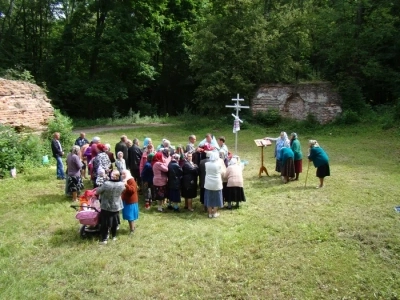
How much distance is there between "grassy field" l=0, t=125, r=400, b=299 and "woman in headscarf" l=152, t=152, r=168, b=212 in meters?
0.49

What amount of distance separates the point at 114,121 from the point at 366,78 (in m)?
18.3

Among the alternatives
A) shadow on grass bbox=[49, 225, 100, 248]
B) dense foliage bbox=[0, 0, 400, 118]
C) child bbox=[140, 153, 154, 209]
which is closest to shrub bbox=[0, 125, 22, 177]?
shadow on grass bbox=[49, 225, 100, 248]

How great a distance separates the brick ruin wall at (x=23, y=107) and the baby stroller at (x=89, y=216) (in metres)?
7.79

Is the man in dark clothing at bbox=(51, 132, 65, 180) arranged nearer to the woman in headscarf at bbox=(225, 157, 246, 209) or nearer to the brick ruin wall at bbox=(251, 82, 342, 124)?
the woman in headscarf at bbox=(225, 157, 246, 209)

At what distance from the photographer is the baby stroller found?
736 centimetres

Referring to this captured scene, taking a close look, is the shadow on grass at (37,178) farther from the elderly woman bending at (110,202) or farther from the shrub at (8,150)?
the elderly woman bending at (110,202)

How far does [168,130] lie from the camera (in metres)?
23.4

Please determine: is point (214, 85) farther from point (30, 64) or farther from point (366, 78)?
point (30, 64)

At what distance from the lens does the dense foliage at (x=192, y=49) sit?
24422 millimetres

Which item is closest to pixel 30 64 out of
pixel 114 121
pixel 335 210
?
pixel 114 121

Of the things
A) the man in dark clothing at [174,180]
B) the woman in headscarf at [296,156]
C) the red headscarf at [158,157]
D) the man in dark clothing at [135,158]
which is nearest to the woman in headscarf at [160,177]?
the red headscarf at [158,157]

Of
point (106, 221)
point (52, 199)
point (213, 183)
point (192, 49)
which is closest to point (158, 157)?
point (213, 183)

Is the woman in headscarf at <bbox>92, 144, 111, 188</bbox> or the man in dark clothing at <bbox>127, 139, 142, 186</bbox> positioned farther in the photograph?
the man in dark clothing at <bbox>127, 139, 142, 186</bbox>

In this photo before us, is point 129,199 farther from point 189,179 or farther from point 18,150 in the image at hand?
point 18,150
